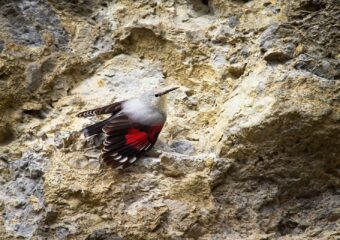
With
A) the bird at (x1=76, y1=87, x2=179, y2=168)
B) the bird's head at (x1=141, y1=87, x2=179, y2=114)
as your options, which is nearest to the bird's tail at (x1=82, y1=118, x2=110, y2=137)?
the bird at (x1=76, y1=87, x2=179, y2=168)

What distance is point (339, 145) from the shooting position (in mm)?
2893

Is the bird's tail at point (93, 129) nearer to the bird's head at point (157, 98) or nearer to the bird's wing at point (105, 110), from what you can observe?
the bird's wing at point (105, 110)

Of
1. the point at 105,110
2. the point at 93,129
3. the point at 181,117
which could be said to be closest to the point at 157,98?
the point at 181,117

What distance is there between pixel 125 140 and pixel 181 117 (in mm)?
340

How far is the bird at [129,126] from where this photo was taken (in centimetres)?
296

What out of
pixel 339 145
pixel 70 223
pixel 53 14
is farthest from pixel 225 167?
pixel 53 14

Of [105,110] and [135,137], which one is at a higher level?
[105,110]

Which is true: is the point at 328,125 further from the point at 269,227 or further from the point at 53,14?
the point at 53,14

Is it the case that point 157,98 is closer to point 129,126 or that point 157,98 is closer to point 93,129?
point 129,126

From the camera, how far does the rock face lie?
2830 millimetres

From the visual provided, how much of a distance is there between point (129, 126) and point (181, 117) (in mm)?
272

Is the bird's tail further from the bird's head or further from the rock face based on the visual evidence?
the bird's head

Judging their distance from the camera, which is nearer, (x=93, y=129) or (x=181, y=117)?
(x=93, y=129)

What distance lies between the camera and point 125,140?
3.09m
